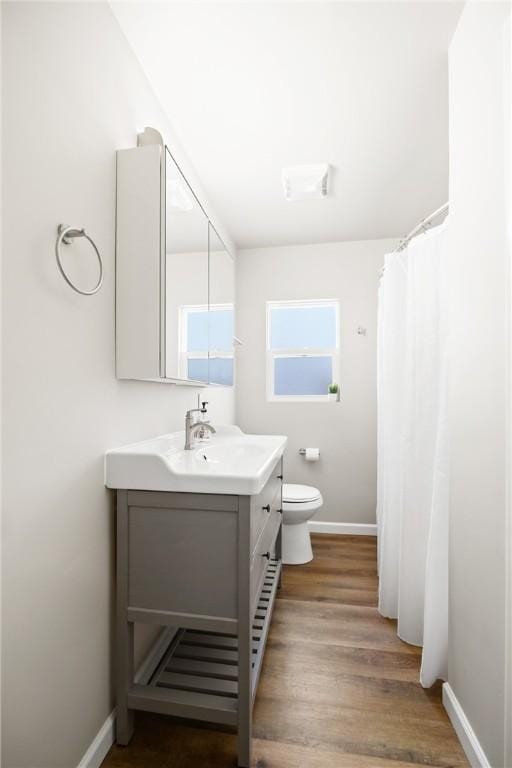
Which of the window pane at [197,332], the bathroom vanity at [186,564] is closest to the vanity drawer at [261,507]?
the bathroom vanity at [186,564]

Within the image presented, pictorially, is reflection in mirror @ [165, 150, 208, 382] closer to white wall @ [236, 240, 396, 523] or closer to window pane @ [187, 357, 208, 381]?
window pane @ [187, 357, 208, 381]

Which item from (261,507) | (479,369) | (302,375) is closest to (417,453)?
(479,369)

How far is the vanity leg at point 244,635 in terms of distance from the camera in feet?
4.10

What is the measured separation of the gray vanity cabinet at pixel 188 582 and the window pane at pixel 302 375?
2089 millimetres

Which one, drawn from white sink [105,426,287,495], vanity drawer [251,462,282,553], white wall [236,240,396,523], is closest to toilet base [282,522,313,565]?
white wall [236,240,396,523]

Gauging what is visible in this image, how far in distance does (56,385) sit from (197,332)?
0.96 m

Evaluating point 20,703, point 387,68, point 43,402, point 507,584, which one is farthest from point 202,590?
point 387,68

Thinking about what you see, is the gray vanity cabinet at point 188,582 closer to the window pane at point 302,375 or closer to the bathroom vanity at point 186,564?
the bathroom vanity at point 186,564

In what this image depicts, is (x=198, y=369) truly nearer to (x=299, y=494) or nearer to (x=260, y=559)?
(x=260, y=559)

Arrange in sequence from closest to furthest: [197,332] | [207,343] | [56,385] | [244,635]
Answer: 1. [56,385]
2. [244,635]
3. [197,332]
4. [207,343]

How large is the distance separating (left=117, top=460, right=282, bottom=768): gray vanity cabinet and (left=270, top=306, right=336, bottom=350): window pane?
86.9 inches

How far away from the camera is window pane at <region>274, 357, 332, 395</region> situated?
339cm

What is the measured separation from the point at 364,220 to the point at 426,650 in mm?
2655

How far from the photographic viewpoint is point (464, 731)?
1323mm
